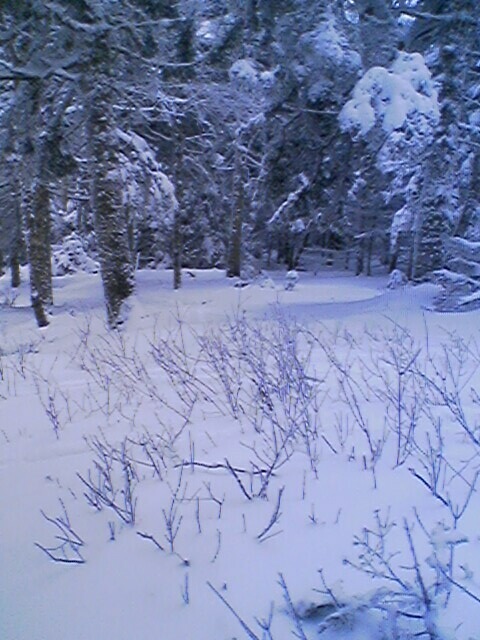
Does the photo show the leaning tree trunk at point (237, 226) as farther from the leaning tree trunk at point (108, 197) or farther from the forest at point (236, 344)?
the leaning tree trunk at point (108, 197)

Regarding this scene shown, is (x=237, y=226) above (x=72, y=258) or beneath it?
above

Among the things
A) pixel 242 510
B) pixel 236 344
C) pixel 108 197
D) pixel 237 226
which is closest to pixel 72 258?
pixel 237 226

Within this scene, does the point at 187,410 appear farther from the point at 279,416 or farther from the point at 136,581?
the point at 136,581

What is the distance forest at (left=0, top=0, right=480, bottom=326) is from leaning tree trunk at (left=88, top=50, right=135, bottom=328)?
1.0 inches

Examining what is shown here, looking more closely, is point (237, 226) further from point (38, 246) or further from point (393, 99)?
point (393, 99)

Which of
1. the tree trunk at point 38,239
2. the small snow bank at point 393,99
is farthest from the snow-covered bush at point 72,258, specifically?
the small snow bank at point 393,99

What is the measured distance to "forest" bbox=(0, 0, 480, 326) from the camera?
378 inches

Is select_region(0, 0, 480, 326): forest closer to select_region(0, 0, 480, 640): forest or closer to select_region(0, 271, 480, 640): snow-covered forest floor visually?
select_region(0, 0, 480, 640): forest

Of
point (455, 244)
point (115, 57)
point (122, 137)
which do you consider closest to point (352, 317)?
point (455, 244)

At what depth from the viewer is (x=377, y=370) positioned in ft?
19.8

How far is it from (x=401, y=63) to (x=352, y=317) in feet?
14.8

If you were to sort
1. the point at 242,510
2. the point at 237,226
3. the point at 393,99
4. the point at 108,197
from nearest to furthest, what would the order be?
the point at 242,510 < the point at 393,99 < the point at 108,197 < the point at 237,226

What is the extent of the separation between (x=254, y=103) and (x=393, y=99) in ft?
16.4

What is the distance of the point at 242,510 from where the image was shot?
335 centimetres
